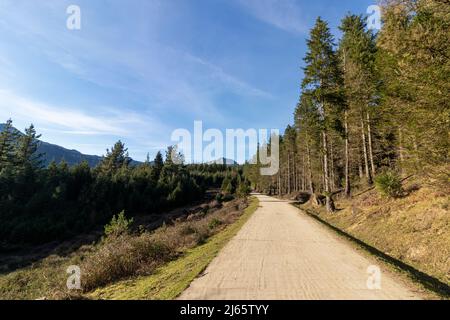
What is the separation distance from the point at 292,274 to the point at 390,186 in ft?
39.6

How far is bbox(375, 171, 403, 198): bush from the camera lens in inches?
592

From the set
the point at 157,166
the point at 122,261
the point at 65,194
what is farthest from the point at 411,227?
the point at 157,166

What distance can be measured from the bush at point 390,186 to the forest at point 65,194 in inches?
1072

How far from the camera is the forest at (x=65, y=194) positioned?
39906 mm

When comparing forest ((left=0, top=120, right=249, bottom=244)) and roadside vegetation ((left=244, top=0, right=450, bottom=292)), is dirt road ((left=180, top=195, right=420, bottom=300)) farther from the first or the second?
forest ((left=0, top=120, right=249, bottom=244))

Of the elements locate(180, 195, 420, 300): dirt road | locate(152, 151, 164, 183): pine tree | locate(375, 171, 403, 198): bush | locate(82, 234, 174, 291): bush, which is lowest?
locate(82, 234, 174, 291): bush

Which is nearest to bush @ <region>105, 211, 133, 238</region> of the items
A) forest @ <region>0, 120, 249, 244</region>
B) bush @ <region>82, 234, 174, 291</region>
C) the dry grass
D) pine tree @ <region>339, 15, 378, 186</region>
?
bush @ <region>82, 234, 174, 291</region>

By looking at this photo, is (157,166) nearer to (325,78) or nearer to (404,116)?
(325,78)

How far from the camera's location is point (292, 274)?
21.4ft

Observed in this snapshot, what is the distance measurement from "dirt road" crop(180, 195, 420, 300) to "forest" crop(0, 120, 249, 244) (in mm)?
32533

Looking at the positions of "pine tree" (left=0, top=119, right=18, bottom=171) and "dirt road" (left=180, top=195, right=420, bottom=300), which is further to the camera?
"pine tree" (left=0, top=119, right=18, bottom=171)

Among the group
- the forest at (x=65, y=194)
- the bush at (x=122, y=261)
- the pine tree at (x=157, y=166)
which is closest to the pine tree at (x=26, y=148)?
the forest at (x=65, y=194)
